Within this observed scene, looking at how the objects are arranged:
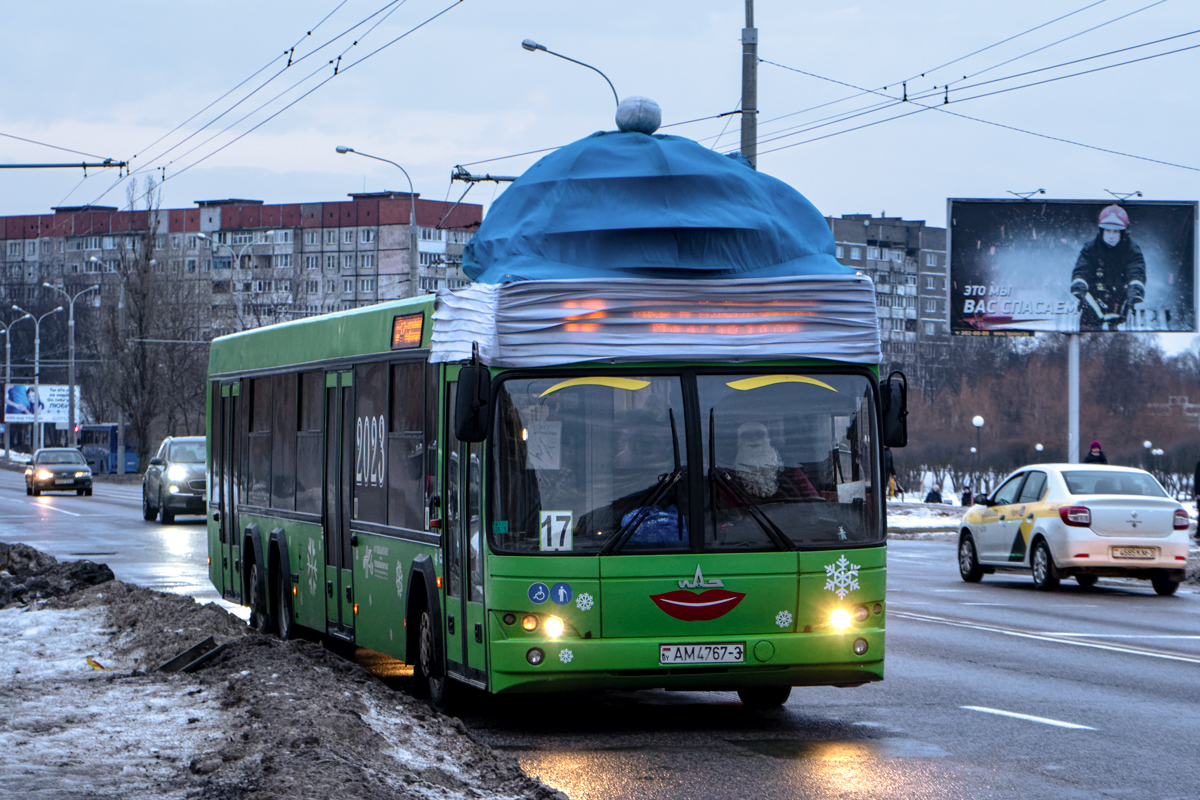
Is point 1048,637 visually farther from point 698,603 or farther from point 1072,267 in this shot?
point 1072,267

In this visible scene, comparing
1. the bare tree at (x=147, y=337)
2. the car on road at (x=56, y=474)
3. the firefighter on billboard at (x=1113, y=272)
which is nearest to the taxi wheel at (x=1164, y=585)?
the firefighter on billboard at (x=1113, y=272)

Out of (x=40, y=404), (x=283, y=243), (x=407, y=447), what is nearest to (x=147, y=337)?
(x=40, y=404)

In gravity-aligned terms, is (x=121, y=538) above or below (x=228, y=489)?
below

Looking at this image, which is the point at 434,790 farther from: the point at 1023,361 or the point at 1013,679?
the point at 1023,361

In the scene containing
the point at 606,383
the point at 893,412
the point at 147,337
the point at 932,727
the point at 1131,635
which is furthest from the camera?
the point at 147,337

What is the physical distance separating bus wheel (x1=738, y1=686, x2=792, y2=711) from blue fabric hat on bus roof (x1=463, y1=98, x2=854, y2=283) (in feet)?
8.24

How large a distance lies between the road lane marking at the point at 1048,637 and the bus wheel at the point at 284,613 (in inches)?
241

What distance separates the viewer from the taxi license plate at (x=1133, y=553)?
19.7 metres

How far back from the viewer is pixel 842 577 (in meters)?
8.99

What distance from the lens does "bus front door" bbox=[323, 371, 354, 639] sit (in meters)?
11.5

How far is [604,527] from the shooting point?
343 inches

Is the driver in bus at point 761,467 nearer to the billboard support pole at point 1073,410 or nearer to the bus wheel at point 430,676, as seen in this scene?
the bus wheel at point 430,676

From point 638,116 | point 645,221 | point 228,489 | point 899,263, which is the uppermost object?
point 899,263

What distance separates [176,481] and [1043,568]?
819 inches
